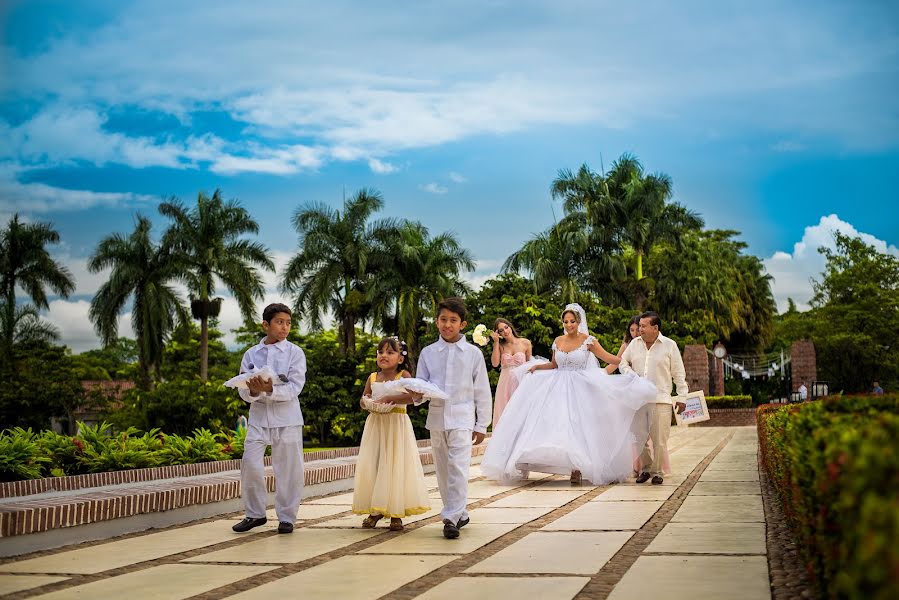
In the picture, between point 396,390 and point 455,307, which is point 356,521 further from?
point 455,307

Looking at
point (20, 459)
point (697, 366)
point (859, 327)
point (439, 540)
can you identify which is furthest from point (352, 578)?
point (859, 327)

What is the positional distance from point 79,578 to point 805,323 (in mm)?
52583

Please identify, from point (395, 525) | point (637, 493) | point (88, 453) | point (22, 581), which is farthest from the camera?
point (88, 453)

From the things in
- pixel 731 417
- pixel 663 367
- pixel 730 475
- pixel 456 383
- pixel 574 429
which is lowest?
pixel 731 417

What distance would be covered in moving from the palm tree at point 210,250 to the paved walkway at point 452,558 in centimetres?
4108

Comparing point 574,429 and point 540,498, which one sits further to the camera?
point 574,429

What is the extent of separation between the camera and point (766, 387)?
46312 millimetres

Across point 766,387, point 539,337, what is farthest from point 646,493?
point 766,387

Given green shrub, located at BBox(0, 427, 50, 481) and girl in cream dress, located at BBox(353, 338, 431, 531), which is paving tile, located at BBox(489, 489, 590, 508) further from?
green shrub, located at BBox(0, 427, 50, 481)

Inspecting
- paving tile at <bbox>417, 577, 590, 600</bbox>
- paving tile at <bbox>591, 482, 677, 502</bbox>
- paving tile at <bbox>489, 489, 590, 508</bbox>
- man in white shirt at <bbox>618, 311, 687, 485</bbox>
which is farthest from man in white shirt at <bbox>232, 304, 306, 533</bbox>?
man in white shirt at <bbox>618, 311, 687, 485</bbox>

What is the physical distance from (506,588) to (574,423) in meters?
6.20

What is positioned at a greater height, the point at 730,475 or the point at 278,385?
the point at 278,385

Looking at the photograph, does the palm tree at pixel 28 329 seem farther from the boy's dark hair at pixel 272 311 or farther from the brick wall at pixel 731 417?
the boy's dark hair at pixel 272 311

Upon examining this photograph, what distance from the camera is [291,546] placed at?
6.71 meters
